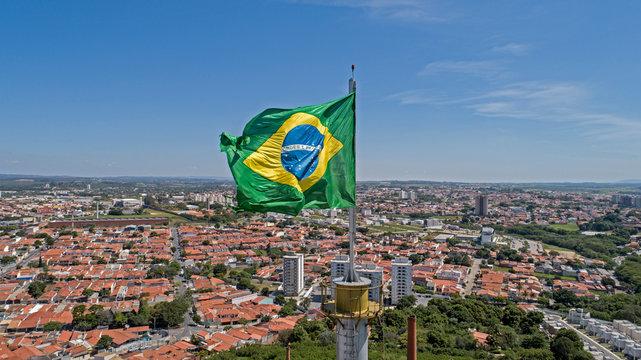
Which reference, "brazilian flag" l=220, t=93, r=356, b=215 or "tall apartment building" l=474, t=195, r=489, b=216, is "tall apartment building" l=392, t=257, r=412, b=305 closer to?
"brazilian flag" l=220, t=93, r=356, b=215

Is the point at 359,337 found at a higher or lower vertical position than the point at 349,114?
lower

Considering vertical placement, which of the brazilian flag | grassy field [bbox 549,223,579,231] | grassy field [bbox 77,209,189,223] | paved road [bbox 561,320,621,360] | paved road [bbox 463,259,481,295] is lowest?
paved road [bbox 463,259,481,295]

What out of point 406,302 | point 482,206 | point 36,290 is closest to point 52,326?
point 36,290

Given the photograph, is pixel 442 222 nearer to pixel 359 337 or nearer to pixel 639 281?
pixel 639 281

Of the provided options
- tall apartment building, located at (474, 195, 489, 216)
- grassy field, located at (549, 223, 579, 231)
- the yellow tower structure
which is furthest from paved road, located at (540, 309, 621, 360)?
tall apartment building, located at (474, 195, 489, 216)

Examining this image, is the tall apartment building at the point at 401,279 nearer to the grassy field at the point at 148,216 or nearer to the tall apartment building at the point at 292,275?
the tall apartment building at the point at 292,275

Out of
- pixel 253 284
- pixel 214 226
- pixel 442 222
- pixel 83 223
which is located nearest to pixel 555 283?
pixel 253 284

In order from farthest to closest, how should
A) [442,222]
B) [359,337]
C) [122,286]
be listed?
[442,222] → [122,286] → [359,337]
